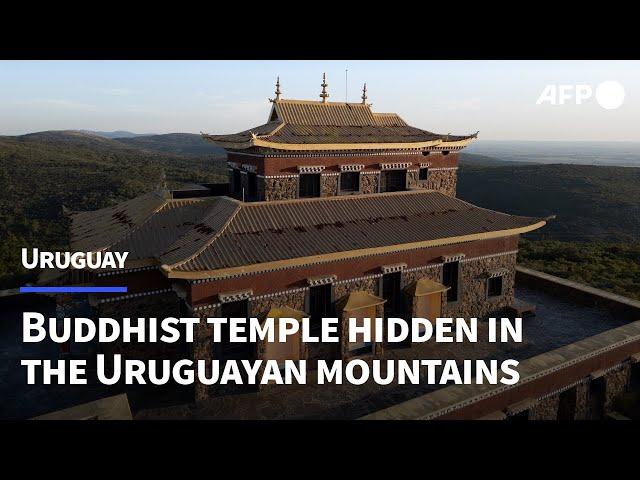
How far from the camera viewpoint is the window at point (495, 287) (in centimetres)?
1769

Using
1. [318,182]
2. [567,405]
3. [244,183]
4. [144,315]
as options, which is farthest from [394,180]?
[144,315]

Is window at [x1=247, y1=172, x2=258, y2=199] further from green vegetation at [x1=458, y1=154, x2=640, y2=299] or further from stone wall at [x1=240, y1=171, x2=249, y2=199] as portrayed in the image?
green vegetation at [x1=458, y1=154, x2=640, y2=299]

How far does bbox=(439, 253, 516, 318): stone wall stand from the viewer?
55.1ft

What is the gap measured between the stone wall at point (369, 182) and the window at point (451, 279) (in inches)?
165

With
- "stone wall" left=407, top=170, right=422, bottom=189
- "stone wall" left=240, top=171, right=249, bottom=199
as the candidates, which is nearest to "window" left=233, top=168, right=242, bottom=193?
"stone wall" left=240, top=171, right=249, bottom=199

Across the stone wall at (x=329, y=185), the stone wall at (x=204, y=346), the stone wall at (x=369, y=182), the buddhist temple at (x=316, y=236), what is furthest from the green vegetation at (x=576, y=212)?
the stone wall at (x=204, y=346)

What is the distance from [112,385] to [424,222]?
35.8ft

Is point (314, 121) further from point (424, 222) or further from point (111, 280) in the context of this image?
point (111, 280)

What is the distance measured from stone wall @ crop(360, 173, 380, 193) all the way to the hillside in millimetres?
47333

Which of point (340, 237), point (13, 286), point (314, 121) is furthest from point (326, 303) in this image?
point (13, 286)

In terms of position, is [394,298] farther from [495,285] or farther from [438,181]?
[438,181]

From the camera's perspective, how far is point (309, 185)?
1720 centimetres

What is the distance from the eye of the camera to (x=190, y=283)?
39.4ft

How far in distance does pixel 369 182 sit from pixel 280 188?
3.76 metres
